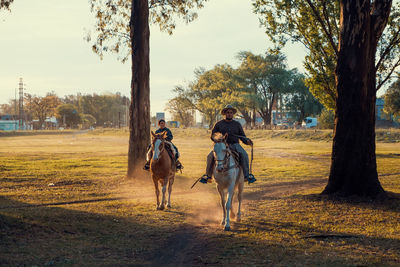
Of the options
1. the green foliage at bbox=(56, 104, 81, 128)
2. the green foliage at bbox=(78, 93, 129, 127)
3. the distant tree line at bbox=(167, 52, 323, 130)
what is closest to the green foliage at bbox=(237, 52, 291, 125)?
the distant tree line at bbox=(167, 52, 323, 130)

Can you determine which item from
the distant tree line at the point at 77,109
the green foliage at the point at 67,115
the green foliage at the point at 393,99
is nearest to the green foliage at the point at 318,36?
the green foliage at the point at 393,99

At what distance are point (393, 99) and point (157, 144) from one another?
165 feet

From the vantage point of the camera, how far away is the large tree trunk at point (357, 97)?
12172mm

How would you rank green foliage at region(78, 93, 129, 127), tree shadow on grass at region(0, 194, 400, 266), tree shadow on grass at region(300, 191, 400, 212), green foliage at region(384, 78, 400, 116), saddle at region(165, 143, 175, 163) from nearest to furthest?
tree shadow on grass at region(0, 194, 400, 266), tree shadow on grass at region(300, 191, 400, 212), saddle at region(165, 143, 175, 163), green foliage at region(384, 78, 400, 116), green foliage at region(78, 93, 129, 127)

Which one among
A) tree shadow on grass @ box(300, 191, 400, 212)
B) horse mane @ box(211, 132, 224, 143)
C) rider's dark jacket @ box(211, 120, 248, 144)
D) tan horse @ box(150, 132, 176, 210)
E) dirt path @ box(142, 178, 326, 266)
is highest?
rider's dark jacket @ box(211, 120, 248, 144)

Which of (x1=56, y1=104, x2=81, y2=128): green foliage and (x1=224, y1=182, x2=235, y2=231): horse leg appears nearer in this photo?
(x1=224, y1=182, x2=235, y2=231): horse leg

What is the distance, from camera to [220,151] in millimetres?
9258

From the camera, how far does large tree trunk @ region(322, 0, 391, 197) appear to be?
12.2 m

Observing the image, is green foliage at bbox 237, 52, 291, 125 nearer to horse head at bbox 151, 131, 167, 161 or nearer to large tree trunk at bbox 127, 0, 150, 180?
large tree trunk at bbox 127, 0, 150, 180

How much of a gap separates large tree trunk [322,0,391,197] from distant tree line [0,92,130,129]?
353 feet

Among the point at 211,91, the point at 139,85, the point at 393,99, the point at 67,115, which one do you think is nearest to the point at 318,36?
the point at 139,85

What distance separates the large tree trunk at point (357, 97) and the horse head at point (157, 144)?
552 centimetres

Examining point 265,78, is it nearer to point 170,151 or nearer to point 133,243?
A: point 170,151

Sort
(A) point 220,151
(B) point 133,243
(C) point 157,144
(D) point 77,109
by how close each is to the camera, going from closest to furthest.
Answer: (B) point 133,243, (A) point 220,151, (C) point 157,144, (D) point 77,109
